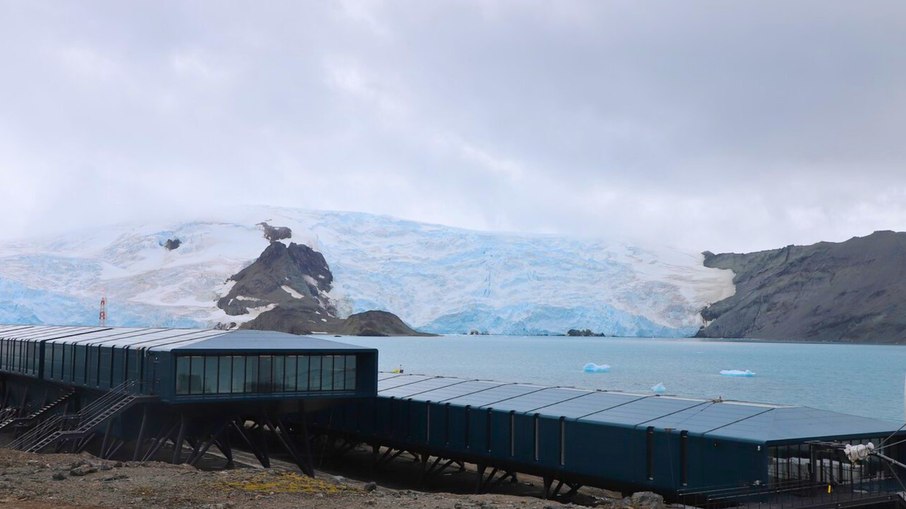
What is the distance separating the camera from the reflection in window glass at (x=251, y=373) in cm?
4212

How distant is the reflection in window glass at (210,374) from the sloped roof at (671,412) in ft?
31.4

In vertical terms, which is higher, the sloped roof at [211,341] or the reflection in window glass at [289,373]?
the sloped roof at [211,341]

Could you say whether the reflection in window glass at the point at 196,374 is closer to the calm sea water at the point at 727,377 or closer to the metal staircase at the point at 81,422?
the metal staircase at the point at 81,422

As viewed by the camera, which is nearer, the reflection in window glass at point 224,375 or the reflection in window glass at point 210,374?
the reflection in window glass at point 210,374

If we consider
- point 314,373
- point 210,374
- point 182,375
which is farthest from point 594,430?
point 182,375

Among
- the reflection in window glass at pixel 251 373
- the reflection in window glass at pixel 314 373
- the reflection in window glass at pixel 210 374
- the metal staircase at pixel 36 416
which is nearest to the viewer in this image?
the reflection in window glass at pixel 210 374

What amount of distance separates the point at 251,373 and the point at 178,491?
59.2 feet

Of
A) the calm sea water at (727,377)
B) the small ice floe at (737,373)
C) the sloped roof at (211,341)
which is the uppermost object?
the sloped roof at (211,341)

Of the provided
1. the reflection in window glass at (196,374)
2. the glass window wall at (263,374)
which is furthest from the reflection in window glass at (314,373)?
the reflection in window glass at (196,374)

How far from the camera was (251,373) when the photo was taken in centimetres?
4225

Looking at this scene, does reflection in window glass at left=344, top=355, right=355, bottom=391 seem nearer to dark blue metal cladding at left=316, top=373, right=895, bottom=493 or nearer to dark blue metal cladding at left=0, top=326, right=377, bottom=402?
dark blue metal cladding at left=0, top=326, right=377, bottom=402

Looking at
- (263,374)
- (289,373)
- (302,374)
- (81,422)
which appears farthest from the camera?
(81,422)

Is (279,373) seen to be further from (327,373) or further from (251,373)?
(327,373)

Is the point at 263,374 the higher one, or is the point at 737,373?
the point at 263,374
